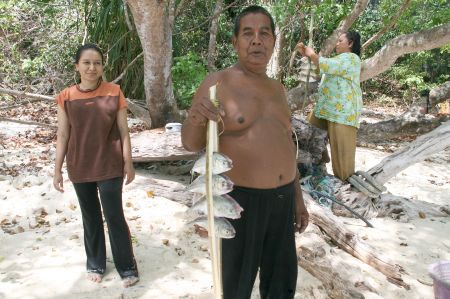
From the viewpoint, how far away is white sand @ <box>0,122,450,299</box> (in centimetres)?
289

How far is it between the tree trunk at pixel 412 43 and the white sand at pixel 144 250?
1.63m

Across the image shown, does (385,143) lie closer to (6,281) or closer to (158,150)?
(158,150)

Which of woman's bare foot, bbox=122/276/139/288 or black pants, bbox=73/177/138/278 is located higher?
black pants, bbox=73/177/138/278

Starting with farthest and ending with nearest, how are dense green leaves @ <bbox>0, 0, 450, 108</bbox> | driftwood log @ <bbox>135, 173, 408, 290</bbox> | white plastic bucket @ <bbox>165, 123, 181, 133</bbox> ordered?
dense green leaves @ <bbox>0, 0, 450, 108</bbox>
white plastic bucket @ <bbox>165, 123, 181, 133</bbox>
driftwood log @ <bbox>135, 173, 408, 290</bbox>

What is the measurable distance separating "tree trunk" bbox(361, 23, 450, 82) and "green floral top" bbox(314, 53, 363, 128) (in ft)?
3.33

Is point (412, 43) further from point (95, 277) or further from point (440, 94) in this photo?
point (95, 277)

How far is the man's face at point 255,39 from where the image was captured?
1.93 metres

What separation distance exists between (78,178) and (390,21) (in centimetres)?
483

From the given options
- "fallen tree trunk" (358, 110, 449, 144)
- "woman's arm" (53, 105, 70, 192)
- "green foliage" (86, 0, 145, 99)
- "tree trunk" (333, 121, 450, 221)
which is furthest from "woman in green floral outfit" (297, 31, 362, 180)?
"green foliage" (86, 0, 145, 99)

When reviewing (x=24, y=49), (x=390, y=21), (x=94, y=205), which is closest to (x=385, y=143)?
(x=390, y=21)

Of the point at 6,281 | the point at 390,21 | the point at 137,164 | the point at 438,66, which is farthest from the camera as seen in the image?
the point at 438,66

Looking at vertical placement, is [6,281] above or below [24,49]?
below

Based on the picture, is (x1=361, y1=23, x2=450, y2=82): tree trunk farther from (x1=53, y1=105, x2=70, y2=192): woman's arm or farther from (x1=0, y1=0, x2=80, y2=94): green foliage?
(x1=0, y1=0, x2=80, y2=94): green foliage

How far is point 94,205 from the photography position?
2869mm
